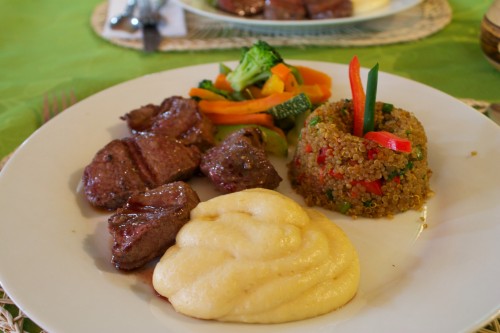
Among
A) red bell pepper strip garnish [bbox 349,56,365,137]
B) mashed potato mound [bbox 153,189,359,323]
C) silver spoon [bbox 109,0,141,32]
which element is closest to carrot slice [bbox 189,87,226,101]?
red bell pepper strip garnish [bbox 349,56,365,137]

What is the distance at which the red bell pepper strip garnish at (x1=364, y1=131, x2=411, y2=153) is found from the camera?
2732mm

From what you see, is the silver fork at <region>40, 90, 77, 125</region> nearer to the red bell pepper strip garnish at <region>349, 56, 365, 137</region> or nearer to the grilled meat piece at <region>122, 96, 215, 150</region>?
the grilled meat piece at <region>122, 96, 215, 150</region>

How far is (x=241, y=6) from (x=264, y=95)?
163 centimetres

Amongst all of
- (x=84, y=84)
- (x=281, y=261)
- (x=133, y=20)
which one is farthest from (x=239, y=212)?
(x=133, y=20)

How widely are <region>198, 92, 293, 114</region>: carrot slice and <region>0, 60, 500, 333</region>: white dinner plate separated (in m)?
0.35

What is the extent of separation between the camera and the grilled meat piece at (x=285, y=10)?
4.72 m

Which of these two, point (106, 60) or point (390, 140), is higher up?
point (390, 140)

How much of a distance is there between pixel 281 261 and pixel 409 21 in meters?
3.65

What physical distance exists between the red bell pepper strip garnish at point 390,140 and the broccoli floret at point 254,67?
1011 millimetres

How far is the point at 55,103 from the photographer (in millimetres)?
3859

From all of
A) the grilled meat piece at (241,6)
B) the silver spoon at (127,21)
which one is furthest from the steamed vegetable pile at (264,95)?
the silver spoon at (127,21)

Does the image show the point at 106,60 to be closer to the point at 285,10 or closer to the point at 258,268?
the point at 285,10

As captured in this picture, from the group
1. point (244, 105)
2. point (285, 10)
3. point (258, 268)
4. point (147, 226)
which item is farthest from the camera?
point (285, 10)

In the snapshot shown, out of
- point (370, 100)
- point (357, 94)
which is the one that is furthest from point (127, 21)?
point (370, 100)
